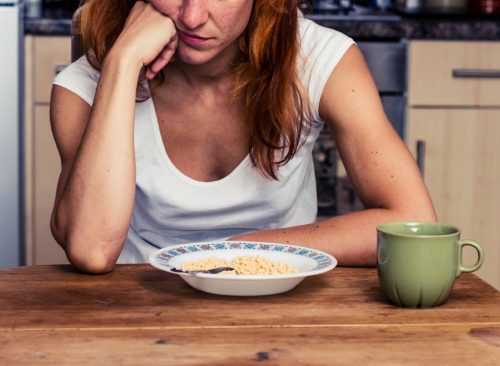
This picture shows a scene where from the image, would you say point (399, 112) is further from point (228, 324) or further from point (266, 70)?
point (228, 324)

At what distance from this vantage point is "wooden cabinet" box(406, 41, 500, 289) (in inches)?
111

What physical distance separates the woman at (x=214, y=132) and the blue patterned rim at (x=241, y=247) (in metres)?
0.09

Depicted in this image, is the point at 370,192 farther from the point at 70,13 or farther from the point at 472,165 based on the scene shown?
the point at 70,13

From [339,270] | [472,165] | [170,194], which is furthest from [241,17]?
[472,165]

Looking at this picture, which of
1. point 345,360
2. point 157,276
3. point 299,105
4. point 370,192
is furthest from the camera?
point 299,105

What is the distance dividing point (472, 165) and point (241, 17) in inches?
60.4

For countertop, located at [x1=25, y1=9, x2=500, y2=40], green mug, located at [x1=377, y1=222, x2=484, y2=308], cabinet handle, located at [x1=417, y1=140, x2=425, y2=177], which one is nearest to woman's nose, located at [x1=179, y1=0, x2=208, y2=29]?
green mug, located at [x1=377, y1=222, x2=484, y2=308]

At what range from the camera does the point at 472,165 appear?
290cm

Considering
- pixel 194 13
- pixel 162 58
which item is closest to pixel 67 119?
pixel 162 58

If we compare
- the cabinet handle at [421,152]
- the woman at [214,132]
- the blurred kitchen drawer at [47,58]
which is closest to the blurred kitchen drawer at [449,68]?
the cabinet handle at [421,152]

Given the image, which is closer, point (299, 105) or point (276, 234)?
point (276, 234)

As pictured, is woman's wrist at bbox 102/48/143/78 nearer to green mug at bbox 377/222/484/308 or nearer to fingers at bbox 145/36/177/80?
fingers at bbox 145/36/177/80

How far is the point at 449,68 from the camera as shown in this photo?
283 centimetres

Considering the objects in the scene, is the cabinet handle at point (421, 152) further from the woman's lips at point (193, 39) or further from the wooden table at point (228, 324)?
the wooden table at point (228, 324)
